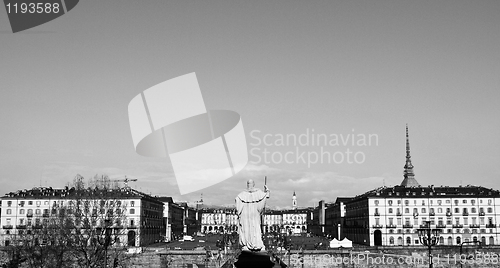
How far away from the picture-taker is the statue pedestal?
15836 mm

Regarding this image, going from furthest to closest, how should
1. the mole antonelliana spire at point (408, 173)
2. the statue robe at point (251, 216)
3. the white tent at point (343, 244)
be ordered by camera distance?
the mole antonelliana spire at point (408, 173) < the white tent at point (343, 244) < the statue robe at point (251, 216)

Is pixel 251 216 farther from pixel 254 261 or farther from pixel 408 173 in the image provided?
pixel 408 173

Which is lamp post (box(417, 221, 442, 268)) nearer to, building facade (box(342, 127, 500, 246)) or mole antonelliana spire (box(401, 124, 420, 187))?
building facade (box(342, 127, 500, 246))

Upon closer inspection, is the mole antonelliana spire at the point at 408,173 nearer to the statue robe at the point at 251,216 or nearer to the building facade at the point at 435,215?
the building facade at the point at 435,215

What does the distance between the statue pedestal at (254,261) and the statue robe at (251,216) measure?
0.64 m

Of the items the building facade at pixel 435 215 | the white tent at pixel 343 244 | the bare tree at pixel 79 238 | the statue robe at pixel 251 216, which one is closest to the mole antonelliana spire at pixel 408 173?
the building facade at pixel 435 215

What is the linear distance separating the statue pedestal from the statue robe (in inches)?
25.3

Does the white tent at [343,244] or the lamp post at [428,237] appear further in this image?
the white tent at [343,244]

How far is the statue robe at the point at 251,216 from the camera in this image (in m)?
17.4

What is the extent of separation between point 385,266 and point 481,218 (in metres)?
30.7

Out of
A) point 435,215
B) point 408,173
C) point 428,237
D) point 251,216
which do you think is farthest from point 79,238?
point 408,173

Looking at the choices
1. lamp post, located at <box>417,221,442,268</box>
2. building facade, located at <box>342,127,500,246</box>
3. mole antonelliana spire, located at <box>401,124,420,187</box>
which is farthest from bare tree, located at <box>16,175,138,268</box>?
mole antonelliana spire, located at <box>401,124,420,187</box>

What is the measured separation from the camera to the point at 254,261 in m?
16.2

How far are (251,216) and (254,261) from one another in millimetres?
1754
